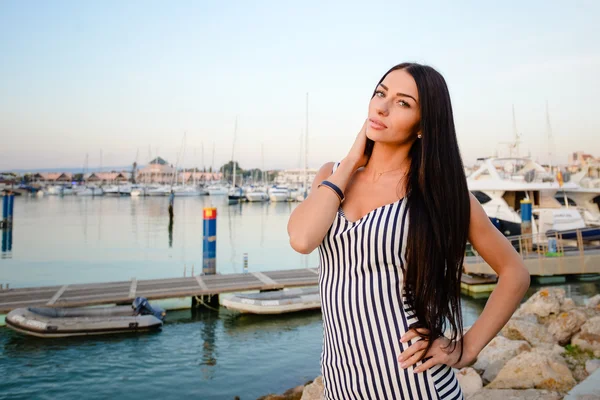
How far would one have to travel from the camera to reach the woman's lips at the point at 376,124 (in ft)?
5.05

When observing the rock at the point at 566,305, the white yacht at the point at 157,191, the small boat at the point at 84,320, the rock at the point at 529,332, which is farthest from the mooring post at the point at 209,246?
the white yacht at the point at 157,191

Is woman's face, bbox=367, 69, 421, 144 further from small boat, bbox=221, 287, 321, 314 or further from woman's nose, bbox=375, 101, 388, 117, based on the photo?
small boat, bbox=221, 287, 321, 314

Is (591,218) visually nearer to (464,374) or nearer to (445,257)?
(464,374)

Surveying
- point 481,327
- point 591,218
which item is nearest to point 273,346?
point 481,327

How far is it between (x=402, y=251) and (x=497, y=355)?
628 cm

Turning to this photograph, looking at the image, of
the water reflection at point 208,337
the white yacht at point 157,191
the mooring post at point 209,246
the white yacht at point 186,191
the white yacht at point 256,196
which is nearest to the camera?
the water reflection at point 208,337

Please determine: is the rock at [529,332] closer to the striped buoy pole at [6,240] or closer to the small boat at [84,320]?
the small boat at [84,320]

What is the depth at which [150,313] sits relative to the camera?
11.9 m

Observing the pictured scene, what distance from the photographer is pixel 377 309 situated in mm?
1435

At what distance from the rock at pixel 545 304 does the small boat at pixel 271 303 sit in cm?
536

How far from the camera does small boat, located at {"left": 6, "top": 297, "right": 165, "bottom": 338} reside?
1070 centimetres

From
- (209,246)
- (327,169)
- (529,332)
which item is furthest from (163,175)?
(327,169)

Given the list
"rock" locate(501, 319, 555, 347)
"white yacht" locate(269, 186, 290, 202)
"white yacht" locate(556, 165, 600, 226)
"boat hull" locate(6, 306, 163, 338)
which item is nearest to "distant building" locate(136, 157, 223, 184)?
"white yacht" locate(269, 186, 290, 202)

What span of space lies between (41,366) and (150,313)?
2924mm
